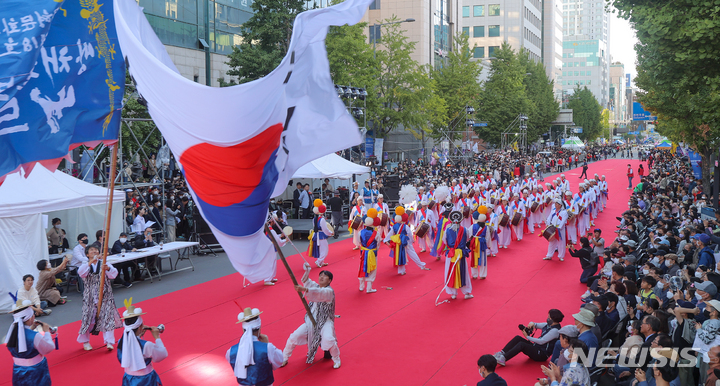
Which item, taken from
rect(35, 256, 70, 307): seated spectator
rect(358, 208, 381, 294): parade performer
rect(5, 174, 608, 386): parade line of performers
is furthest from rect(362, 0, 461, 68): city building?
rect(35, 256, 70, 307): seated spectator

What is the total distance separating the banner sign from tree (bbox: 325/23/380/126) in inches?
865

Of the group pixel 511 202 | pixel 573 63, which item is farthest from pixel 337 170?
pixel 573 63

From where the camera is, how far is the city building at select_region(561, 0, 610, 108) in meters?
148

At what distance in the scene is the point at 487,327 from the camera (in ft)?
31.9

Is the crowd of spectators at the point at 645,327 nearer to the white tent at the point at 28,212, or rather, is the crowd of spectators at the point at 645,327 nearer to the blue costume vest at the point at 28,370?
the blue costume vest at the point at 28,370

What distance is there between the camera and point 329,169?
2033cm

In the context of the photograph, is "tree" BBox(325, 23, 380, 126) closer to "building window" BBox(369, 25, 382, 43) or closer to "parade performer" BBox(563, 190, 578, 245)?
"parade performer" BBox(563, 190, 578, 245)

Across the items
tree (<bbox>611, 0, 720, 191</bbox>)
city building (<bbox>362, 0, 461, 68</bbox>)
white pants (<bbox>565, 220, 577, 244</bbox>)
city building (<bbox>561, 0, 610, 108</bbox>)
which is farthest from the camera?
city building (<bbox>561, 0, 610, 108</bbox>)

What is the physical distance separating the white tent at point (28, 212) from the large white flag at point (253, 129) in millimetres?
6996

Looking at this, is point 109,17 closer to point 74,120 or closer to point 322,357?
point 74,120

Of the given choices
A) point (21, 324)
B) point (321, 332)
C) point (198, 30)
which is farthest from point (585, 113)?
point (21, 324)

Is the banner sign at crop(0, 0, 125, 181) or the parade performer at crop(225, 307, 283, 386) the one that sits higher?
the banner sign at crop(0, 0, 125, 181)

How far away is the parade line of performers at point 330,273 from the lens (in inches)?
253

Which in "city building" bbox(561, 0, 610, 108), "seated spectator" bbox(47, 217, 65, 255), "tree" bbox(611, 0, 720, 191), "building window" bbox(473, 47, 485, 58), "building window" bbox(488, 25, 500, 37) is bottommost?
"seated spectator" bbox(47, 217, 65, 255)
